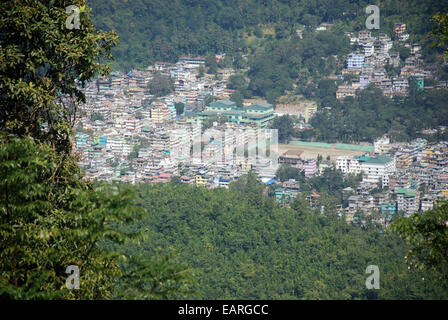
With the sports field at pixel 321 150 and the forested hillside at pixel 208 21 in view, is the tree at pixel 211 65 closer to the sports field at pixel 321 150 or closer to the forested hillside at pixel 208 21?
the forested hillside at pixel 208 21

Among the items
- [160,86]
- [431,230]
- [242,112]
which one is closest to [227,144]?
[242,112]

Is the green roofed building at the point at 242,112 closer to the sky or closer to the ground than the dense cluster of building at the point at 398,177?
closer to the sky

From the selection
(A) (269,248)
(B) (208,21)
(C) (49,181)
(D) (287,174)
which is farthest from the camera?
(B) (208,21)

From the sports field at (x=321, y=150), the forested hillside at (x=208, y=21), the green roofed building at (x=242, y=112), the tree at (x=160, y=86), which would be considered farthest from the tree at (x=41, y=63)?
the forested hillside at (x=208, y=21)

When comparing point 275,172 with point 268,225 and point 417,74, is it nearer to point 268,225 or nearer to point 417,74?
point 268,225

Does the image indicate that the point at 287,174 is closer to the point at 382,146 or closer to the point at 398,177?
the point at 398,177

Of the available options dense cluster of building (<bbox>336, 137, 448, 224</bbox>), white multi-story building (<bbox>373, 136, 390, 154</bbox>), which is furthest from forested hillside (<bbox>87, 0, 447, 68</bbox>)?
dense cluster of building (<bbox>336, 137, 448, 224</bbox>)

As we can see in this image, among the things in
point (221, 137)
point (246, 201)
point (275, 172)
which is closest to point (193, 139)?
point (221, 137)

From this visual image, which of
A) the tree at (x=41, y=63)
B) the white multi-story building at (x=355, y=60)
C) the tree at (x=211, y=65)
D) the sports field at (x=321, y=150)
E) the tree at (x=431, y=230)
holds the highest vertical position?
the tree at (x=41, y=63)
